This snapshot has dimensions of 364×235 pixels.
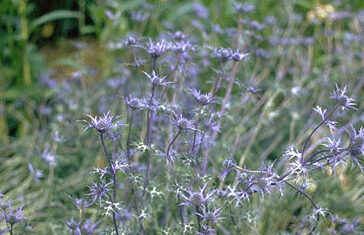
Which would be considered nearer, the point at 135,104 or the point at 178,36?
the point at 135,104

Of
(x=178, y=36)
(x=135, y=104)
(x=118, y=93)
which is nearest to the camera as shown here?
(x=135, y=104)

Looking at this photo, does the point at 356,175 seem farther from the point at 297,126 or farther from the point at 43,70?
the point at 43,70

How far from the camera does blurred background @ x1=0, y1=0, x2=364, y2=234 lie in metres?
1.91

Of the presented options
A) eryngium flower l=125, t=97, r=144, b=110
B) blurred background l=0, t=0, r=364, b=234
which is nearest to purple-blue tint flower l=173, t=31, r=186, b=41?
blurred background l=0, t=0, r=364, b=234

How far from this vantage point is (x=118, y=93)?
227 centimetres

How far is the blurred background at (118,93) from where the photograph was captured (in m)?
1.91

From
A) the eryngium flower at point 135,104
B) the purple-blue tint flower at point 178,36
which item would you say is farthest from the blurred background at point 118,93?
the eryngium flower at point 135,104

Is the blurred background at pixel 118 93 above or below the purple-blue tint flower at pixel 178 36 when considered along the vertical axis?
below

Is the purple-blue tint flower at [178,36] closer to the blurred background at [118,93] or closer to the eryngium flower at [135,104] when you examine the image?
the blurred background at [118,93]

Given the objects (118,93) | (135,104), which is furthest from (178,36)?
(118,93)

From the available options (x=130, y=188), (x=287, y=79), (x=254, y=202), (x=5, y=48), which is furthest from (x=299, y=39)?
(x=5, y=48)

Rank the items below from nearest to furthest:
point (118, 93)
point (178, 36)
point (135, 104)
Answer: point (135, 104) < point (178, 36) < point (118, 93)

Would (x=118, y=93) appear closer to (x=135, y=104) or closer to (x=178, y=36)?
(x=178, y=36)

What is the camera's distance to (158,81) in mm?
1259
